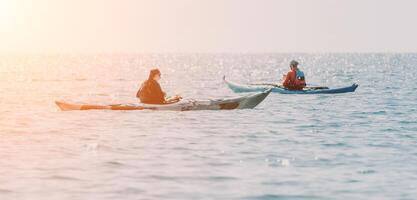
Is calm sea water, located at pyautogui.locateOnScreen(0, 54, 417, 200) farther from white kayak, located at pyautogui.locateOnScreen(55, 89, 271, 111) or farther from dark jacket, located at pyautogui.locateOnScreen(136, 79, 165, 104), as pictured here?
dark jacket, located at pyautogui.locateOnScreen(136, 79, 165, 104)

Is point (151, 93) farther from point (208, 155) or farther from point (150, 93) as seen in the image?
point (208, 155)

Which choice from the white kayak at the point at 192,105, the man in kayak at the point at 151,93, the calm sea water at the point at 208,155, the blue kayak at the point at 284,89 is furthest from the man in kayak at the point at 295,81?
the man in kayak at the point at 151,93

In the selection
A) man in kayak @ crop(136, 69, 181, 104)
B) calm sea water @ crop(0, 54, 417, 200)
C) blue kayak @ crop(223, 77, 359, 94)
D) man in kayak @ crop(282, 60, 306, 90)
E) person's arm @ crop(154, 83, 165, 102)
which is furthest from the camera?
blue kayak @ crop(223, 77, 359, 94)

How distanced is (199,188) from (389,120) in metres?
14.7

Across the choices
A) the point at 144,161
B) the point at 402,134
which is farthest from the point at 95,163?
the point at 402,134

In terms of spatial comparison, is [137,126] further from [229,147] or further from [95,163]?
[95,163]

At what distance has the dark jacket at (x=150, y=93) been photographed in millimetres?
25609

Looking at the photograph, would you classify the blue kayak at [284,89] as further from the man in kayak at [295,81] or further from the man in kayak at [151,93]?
the man in kayak at [151,93]

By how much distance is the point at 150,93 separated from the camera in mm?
25938

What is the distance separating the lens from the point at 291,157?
55.3ft

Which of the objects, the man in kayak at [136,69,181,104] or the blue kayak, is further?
the blue kayak

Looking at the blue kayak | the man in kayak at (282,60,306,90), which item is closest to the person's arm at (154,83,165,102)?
the man in kayak at (282,60,306,90)

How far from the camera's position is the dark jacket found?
25609mm

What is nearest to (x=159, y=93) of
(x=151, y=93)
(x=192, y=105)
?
(x=151, y=93)
